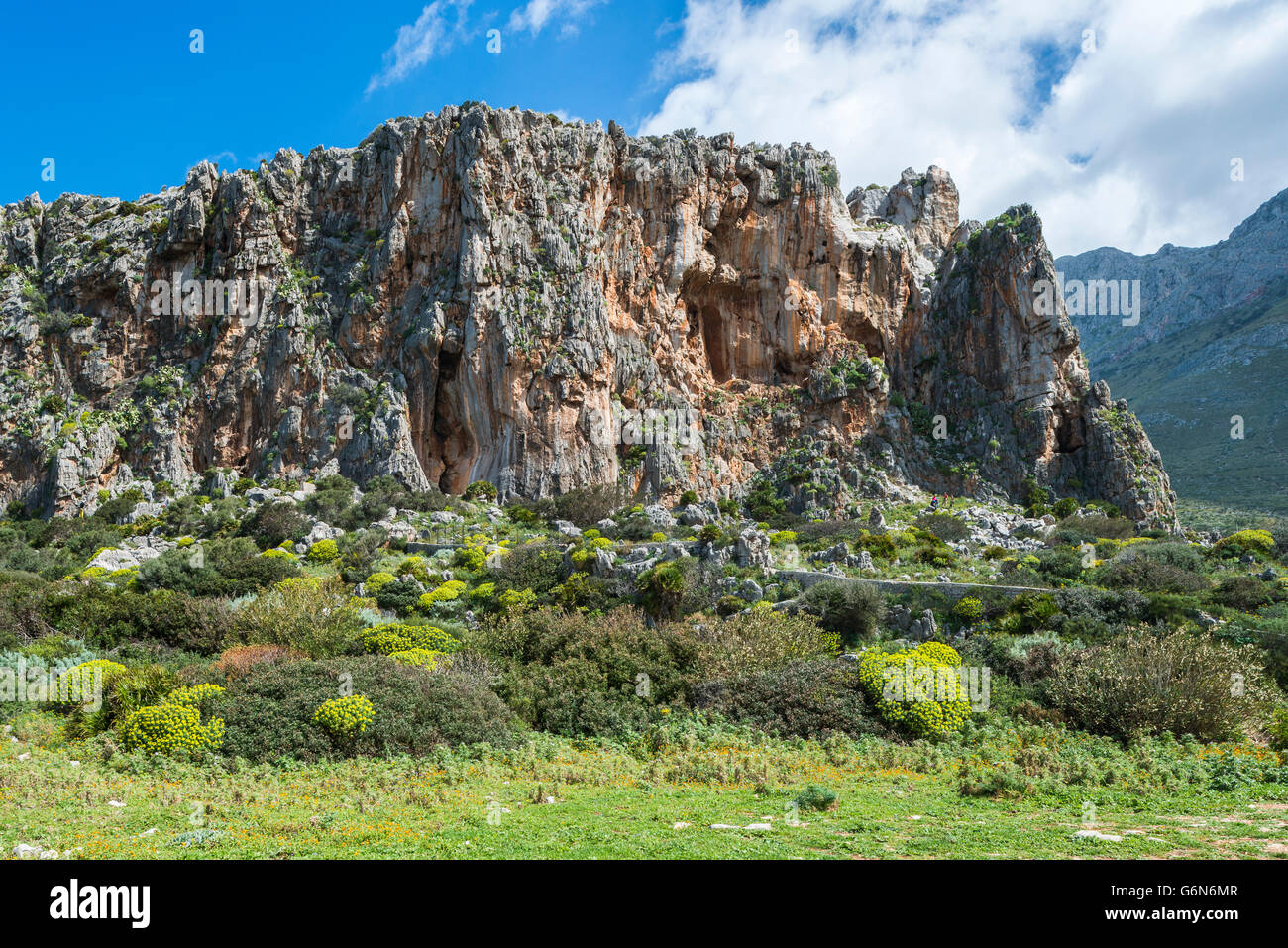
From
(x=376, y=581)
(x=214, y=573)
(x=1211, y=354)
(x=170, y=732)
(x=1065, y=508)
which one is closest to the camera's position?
(x=170, y=732)

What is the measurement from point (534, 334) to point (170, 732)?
42791 millimetres

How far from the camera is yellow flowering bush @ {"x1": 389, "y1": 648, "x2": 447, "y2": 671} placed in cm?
1780

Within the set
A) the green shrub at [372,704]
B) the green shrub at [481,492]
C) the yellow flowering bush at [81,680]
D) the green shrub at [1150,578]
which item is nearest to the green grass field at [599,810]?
the green shrub at [372,704]

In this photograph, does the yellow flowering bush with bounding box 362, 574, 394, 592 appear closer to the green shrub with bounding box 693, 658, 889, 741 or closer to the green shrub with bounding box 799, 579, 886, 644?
the green shrub with bounding box 799, 579, 886, 644

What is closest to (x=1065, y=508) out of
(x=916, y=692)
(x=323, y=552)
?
(x=916, y=692)

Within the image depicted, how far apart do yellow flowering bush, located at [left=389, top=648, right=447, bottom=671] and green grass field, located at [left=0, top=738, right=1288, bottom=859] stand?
4516mm

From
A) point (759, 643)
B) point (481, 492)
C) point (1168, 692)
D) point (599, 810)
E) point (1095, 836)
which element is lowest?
point (599, 810)

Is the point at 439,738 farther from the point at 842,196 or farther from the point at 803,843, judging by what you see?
the point at 842,196

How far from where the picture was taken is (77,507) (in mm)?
49906

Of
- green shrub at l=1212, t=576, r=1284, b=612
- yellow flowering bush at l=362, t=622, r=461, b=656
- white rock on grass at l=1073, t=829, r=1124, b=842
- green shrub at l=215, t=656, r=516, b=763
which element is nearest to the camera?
white rock on grass at l=1073, t=829, r=1124, b=842

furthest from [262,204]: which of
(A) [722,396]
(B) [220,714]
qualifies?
(B) [220,714]

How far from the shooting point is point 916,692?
52.1 ft

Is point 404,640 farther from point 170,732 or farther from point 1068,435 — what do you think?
point 1068,435

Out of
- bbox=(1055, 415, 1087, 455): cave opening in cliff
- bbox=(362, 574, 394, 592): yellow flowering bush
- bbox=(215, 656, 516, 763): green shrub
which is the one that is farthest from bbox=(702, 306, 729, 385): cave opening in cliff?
bbox=(215, 656, 516, 763): green shrub
